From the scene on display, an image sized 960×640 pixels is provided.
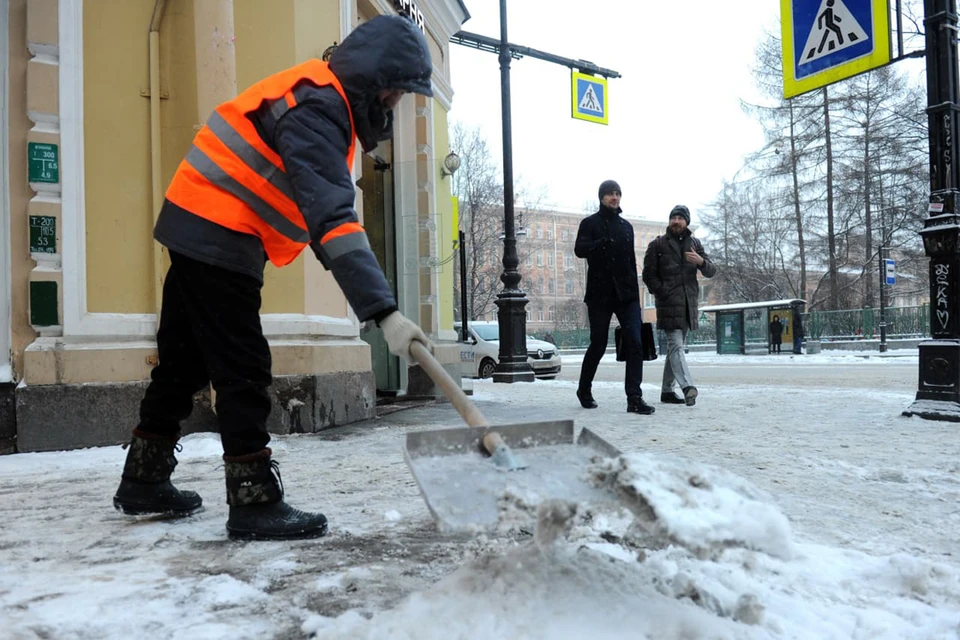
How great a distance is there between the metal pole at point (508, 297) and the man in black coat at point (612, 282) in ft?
19.8

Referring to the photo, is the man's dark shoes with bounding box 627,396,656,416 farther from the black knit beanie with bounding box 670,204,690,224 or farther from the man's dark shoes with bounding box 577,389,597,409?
the black knit beanie with bounding box 670,204,690,224

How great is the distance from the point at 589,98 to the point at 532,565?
12.9 m

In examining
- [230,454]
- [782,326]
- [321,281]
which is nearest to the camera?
[230,454]

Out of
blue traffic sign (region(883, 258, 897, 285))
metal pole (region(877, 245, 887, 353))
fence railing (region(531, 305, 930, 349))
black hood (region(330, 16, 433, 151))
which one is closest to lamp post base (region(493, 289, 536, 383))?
black hood (region(330, 16, 433, 151))

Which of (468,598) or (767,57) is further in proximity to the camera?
(767,57)

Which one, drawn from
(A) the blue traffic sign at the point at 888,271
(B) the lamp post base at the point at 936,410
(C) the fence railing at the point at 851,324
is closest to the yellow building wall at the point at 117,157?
(B) the lamp post base at the point at 936,410

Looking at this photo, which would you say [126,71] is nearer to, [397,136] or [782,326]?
[397,136]

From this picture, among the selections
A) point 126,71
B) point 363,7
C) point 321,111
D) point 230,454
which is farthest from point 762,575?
point 363,7

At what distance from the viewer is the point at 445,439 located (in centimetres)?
212

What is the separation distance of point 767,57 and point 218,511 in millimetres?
28189

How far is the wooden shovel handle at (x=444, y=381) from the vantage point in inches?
83.2

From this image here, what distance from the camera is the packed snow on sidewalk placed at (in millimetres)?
1636

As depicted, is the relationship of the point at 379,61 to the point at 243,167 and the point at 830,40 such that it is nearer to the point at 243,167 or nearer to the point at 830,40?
the point at 243,167

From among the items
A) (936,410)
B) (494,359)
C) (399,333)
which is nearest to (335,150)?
(399,333)
